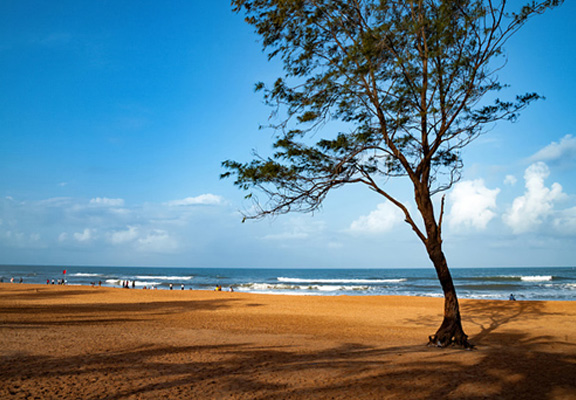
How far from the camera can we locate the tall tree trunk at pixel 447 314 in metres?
9.88

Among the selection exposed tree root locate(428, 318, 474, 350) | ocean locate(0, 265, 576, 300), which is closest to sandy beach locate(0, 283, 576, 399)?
exposed tree root locate(428, 318, 474, 350)

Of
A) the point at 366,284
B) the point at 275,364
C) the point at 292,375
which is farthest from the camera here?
the point at 366,284

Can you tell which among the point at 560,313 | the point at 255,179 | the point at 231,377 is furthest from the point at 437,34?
the point at 560,313

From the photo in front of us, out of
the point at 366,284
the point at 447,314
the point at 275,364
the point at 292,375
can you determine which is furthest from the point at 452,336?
the point at 366,284

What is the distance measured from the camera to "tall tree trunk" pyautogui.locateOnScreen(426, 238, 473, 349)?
9883 mm

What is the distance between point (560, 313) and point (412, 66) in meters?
18.7

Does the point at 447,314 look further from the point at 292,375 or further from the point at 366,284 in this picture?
the point at 366,284

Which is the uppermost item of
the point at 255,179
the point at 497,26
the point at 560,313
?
the point at 497,26

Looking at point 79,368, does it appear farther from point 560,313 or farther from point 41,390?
point 560,313

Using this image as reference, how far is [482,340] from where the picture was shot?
12414mm

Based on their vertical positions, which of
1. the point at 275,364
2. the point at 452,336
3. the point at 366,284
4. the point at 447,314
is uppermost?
the point at 447,314

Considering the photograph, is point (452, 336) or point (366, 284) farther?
point (366, 284)

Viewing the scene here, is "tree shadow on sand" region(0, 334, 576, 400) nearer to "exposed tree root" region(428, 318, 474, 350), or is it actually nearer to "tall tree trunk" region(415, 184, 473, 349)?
"exposed tree root" region(428, 318, 474, 350)

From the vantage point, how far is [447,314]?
1012 cm
